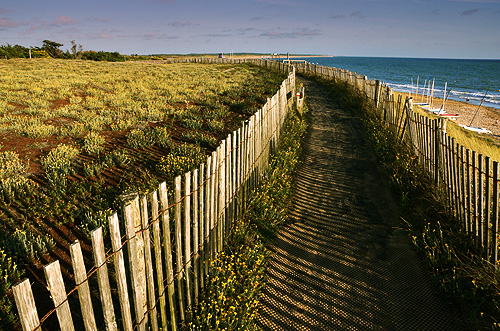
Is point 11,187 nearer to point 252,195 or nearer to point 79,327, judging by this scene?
point 79,327

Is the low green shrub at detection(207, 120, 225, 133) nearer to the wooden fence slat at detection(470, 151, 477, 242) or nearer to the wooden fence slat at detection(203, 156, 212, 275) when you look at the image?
the wooden fence slat at detection(203, 156, 212, 275)

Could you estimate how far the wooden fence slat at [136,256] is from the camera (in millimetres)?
2457

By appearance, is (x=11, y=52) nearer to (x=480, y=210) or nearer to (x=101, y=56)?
(x=101, y=56)

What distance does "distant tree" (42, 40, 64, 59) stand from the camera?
59812 mm

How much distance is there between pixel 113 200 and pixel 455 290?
18.0 feet

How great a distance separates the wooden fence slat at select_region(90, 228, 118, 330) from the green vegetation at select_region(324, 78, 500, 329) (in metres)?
3.58

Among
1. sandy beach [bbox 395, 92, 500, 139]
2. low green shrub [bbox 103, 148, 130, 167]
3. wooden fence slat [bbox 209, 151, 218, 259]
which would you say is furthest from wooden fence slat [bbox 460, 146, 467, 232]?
sandy beach [bbox 395, 92, 500, 139]

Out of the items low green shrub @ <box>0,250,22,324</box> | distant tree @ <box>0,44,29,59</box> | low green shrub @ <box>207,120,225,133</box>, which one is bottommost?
low green shrub @ <box>0,250,22,324</box>

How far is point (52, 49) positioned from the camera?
61188mm

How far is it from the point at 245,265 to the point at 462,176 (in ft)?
11.1

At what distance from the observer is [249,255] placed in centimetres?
453

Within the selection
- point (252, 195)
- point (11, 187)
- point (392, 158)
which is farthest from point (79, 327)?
point (392, 158)

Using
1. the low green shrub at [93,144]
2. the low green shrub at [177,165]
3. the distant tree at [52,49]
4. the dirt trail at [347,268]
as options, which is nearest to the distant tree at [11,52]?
the distant tree at [52,49]

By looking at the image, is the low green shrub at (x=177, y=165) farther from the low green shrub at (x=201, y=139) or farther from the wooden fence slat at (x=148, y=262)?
the wooden fence slat at (x=148, y=262)
